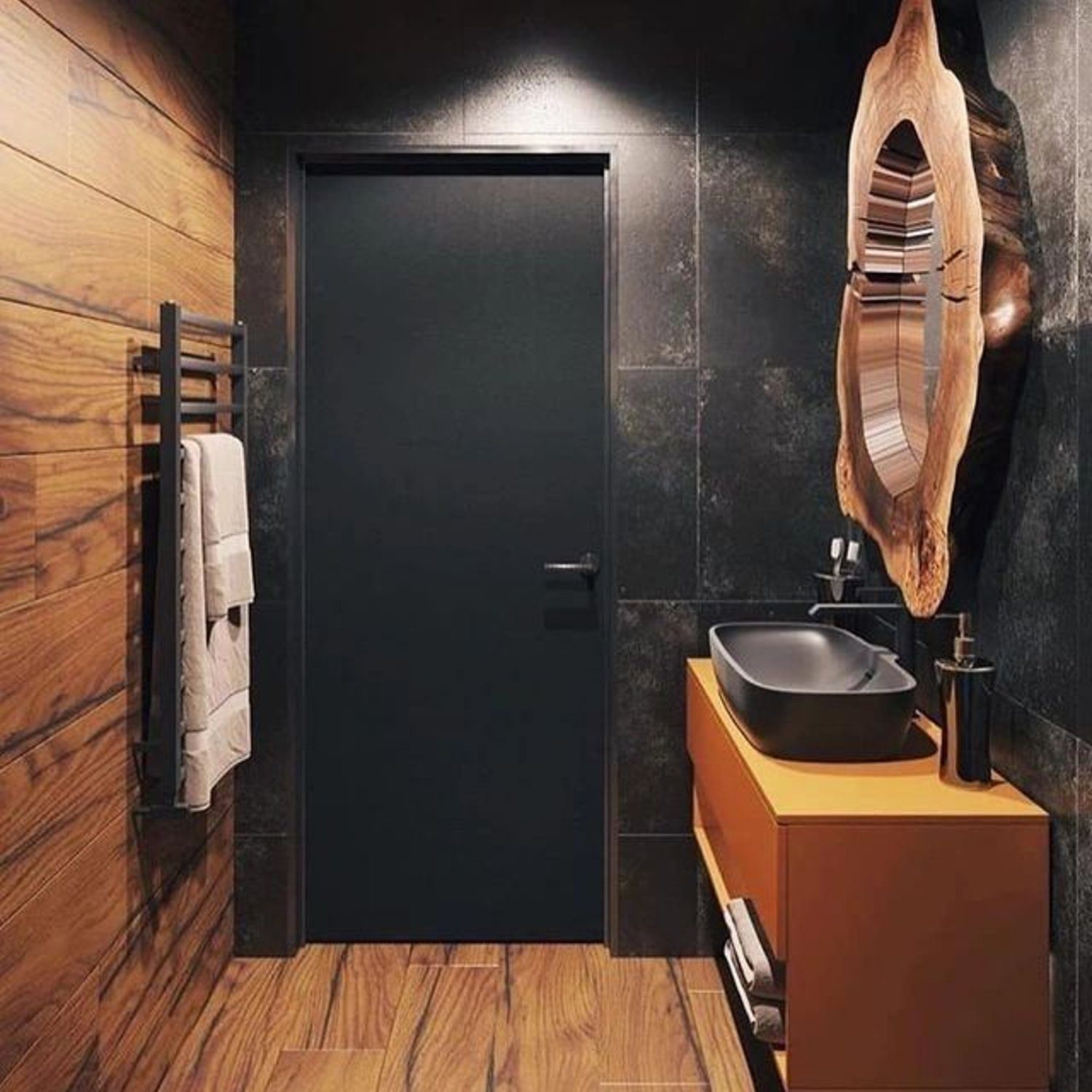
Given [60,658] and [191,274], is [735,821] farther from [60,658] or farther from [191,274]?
[191,274]

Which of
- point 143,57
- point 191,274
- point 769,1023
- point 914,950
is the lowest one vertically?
point 769,1023

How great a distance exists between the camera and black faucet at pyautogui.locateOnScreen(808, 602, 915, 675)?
9.36 feet

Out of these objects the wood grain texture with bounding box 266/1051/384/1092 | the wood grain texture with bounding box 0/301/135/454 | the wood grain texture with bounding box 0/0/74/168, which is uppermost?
the wood grain texture with bounding box 0/0/74/168

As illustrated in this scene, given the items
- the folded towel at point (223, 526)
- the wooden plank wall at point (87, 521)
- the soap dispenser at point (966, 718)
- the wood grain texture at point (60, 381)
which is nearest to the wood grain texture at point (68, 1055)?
the wooden plank wall at point (87, 521)

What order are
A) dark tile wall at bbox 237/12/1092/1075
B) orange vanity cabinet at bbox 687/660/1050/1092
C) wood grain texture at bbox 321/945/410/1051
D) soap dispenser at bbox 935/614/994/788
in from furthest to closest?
dark tile wall at bbox 237/12/1092/1075 → wood grain texture at bbox 321/945/410/1051 → soap dispenser at bbox 935/614/994/788 → orange vanity cabinet at bbox 687/660/1050/1092

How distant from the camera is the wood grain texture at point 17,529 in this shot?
2.08m

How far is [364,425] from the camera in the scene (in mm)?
3592

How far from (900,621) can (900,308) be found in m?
0.62

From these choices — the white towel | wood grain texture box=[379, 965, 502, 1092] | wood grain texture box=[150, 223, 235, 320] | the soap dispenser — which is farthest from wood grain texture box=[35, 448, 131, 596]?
the soap dispenser

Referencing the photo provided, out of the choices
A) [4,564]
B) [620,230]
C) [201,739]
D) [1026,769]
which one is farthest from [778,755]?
[620,230]

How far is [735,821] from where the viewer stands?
104 inches

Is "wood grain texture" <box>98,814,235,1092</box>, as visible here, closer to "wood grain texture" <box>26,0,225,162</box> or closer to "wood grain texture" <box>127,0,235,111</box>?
"wood grain texture" <box>26,0,225,162</box>

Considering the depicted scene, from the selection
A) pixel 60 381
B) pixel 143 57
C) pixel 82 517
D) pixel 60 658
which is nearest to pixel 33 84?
pixel 60 381

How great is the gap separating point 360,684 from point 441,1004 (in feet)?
2.64
